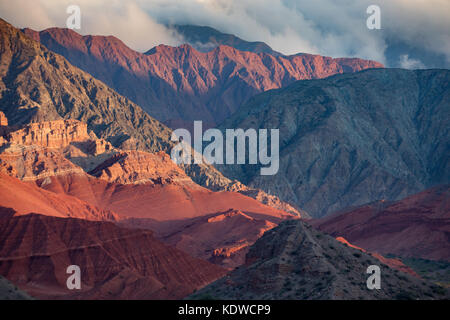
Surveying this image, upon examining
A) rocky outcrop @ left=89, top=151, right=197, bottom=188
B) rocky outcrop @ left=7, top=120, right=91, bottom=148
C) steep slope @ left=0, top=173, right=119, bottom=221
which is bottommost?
steep slope @ left=0, top=173, right=119, bottom=221

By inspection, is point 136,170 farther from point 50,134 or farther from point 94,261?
point 94,261

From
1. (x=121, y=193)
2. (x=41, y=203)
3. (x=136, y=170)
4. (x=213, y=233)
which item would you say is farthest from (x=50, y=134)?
(x=213, y=233)

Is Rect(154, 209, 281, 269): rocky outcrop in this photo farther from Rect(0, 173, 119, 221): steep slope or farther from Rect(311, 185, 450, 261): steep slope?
Rect(311, 185, 450, 261): steep slope

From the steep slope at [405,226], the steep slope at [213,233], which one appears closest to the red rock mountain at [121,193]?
the steep slope at [213,233]

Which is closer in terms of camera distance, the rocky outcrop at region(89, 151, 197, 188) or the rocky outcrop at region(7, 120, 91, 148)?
the rocky outcrop at region(7, 120, 91, 148)

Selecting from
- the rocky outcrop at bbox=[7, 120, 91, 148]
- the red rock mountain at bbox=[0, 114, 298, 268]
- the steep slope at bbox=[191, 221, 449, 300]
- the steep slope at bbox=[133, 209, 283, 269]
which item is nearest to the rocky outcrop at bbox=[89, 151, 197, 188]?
the red rock mountain at bbox=[0, 114, 298, 268]
